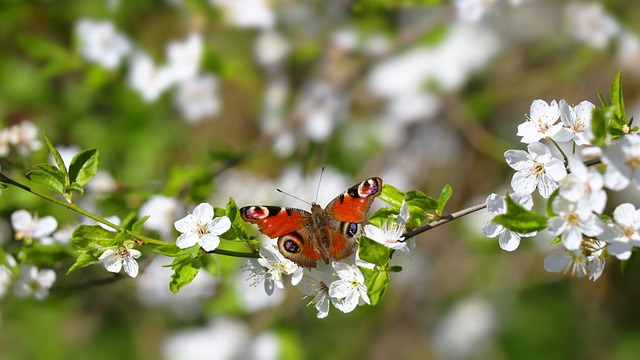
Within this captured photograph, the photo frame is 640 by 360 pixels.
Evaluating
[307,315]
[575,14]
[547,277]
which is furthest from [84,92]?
[547,277]

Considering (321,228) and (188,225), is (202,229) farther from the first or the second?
(321,228)

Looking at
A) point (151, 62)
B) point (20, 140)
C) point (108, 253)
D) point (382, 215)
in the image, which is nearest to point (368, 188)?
point (382, 215)

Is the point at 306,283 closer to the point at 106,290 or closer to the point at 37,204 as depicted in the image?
the point at 37,204

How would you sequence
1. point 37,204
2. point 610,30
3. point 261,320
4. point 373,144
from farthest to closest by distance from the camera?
→ point 373,144, point 610,30, point 261,320, point 37,204

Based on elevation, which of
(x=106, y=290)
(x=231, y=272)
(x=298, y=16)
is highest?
(x=298, y=16)

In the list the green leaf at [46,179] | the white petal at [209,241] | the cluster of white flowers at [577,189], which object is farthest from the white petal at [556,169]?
the green leaf at [46,179]

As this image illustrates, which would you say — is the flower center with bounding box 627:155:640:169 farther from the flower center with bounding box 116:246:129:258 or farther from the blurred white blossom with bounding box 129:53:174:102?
the blurred white blossom with bounding box 129:53:174:102
